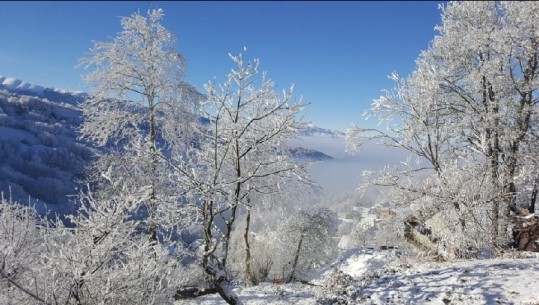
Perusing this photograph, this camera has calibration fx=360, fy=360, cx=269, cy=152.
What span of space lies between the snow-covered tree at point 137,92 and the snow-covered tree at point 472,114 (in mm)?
7340

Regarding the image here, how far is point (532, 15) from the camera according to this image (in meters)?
10.4

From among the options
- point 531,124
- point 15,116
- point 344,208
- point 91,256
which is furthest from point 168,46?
point 15,116

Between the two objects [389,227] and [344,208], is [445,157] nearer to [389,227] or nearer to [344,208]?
[389,227]

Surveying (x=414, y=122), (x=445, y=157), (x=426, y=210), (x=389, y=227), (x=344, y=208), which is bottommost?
(x=344, y=208)

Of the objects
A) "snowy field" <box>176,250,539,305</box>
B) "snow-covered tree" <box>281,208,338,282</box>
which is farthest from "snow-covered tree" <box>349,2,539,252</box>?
"snow-covered tree" <box>281,208,338,282</box>

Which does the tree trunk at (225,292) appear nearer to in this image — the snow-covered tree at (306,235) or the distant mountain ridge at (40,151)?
the snow-covered tree at (306,235)

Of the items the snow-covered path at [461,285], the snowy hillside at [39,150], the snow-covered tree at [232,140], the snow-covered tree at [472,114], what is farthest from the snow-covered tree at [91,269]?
the snowy hillside at [39,150]

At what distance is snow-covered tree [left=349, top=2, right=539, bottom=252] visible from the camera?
34.5 feet

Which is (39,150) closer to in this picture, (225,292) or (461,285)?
(225,292)

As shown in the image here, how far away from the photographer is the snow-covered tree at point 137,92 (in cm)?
1249

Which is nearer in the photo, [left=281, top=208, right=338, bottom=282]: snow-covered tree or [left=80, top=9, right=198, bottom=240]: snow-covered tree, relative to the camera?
[left=80, top=9, right=198, bottom=240]: snow-covered tree

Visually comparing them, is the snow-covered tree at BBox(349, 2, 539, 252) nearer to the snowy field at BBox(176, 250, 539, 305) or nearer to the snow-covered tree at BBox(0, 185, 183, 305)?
the snowy field at BBox(176, 250, 539, 305)

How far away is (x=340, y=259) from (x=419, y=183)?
8.71 metres

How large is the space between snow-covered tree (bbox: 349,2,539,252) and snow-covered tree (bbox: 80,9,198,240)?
734 cm
